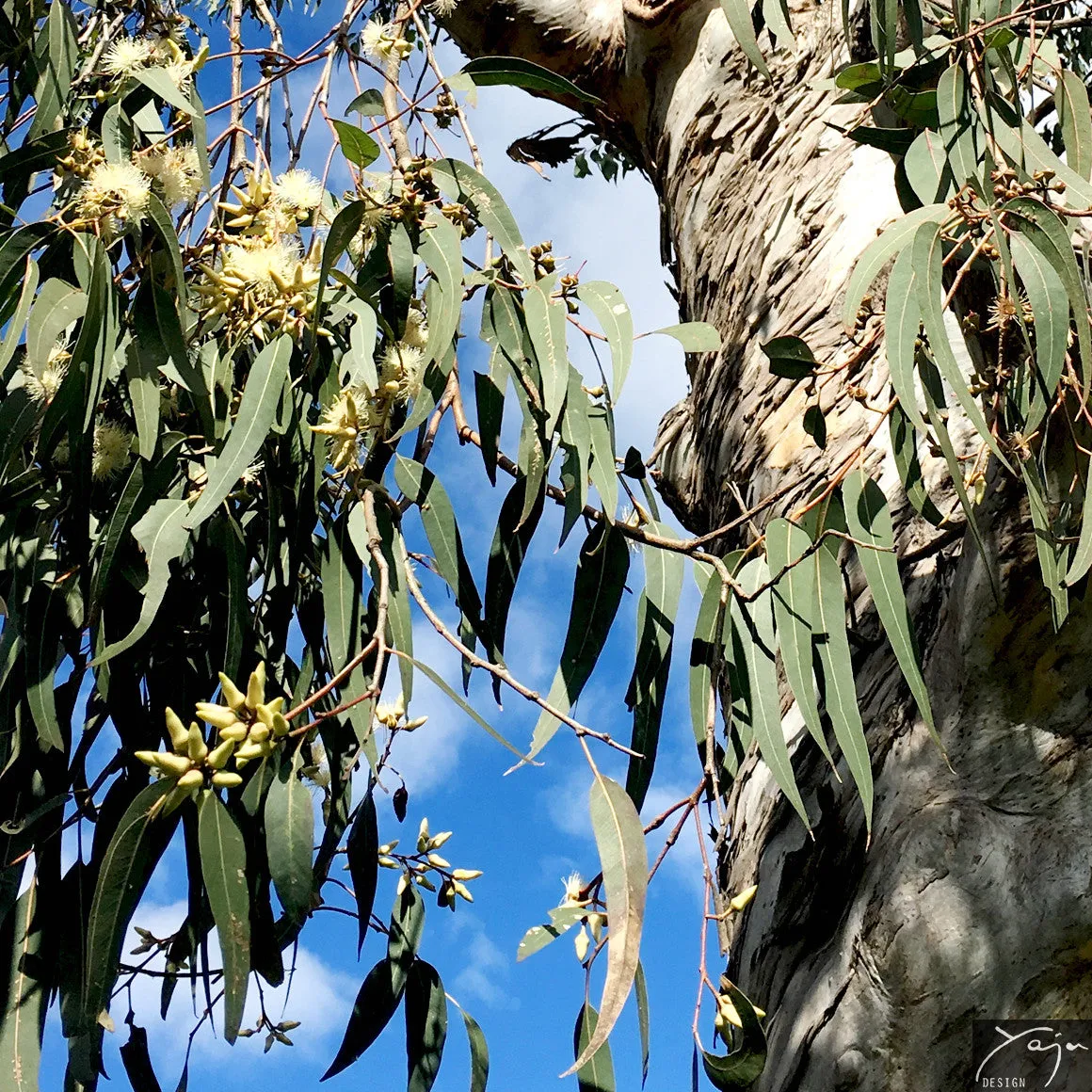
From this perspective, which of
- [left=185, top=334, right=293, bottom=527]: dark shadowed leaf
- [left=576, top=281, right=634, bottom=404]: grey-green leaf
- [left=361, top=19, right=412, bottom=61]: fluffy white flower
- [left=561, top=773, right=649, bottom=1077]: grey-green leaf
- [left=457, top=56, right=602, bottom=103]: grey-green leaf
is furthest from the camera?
[left=361, top=19, right=412, bottom=61]: fluffy white flower

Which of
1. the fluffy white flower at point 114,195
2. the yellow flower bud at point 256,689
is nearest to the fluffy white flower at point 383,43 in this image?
the fluffy white flower at point 114,195

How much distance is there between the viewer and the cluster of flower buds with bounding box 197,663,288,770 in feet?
2.56

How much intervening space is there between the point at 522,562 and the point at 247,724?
0.46 metres

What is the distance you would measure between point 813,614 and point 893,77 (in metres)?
0.51

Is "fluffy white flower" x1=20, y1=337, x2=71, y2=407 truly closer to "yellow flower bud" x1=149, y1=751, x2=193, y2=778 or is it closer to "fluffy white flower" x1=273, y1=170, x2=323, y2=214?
"fluffy white flower" x1=273, y1=170, x2=323, y2=214

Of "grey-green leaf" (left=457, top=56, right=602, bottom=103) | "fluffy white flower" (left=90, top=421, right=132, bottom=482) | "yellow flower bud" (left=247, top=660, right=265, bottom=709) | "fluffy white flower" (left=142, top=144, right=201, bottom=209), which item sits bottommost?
"yellow flower bud" (left=247, top=660, right=265, bottom=709)

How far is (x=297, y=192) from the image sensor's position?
1169mm

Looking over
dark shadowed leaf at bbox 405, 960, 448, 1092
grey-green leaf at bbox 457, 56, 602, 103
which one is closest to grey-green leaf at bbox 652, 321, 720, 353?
grey-green leaf at bbox 457, 56, 602, 103

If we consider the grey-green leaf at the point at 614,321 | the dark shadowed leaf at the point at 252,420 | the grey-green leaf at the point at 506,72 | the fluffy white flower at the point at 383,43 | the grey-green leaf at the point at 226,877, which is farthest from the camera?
the fluffy white flower at the point at 383,43

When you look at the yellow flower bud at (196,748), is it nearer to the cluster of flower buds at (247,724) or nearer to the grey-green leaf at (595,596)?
the cluster of flower buds at (247,724)

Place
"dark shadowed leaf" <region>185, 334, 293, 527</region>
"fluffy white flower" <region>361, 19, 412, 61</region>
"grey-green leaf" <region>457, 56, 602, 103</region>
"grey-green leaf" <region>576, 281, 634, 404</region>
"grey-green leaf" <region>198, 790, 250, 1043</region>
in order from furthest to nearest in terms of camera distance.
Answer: "fluffy white flower" <region>361, 19, 412, 61</region> < "grey-green leaf" <region>457, 56, 602, 103</region> < "grey-green leaf" <region>576, 281, 634, 404</region> < "dark shadowed leaf" <region>185, 334, 293, 527</region> < "grey-green leaf" <region>198, 790, 250, 1043</region>

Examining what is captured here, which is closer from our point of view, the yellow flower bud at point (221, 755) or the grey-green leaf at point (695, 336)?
the yellow flower bud at point (221, 755)

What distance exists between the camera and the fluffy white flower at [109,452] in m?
1.22

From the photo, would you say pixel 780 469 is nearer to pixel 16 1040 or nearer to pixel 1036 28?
pixel 1036 28
